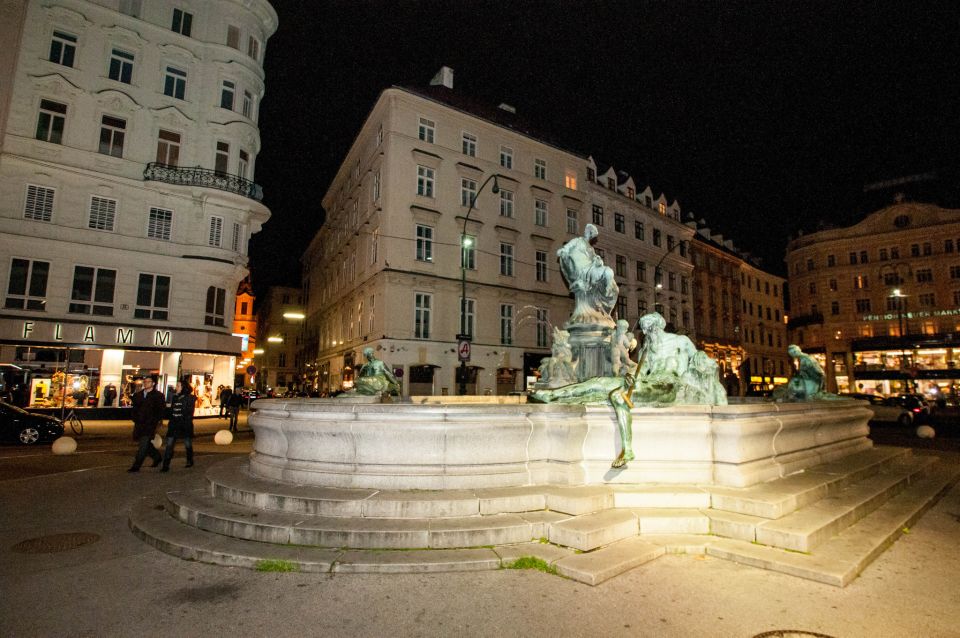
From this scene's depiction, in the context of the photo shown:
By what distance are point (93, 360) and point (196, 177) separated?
967 cm

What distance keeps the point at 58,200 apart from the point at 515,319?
941 inches

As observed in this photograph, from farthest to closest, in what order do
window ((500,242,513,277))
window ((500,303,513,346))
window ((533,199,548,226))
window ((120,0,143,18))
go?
1. window ((533,199,548,226))
2. window ((500,242,513,277))
3. window ((500,303,513,346))
4. window ((120,0,143,18))

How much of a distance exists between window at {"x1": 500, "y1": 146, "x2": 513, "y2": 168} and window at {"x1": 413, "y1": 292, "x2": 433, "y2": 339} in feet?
36.7

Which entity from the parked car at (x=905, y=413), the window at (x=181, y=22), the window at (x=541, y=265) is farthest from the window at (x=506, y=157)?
the parked car at (x=905, y=413)

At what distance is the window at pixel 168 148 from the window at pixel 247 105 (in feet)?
12.0

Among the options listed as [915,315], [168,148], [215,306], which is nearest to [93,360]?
[215,306]

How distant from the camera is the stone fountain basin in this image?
18.7 feet

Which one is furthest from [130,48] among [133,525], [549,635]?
[549,635]

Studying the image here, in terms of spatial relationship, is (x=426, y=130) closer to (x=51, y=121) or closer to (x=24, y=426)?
(x=51, y=121)

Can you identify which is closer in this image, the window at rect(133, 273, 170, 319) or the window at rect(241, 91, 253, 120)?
the window at rect(133, 273, 170, 319)

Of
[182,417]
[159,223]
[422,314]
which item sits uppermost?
[159,223]

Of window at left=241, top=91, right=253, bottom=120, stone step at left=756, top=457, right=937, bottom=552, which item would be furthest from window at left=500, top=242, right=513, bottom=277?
stone step at left=756, top=457, right=937, bottom=552

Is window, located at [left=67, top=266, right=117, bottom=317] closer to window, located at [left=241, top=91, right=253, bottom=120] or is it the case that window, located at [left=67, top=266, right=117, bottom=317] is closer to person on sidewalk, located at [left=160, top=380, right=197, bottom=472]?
window, located at [left=241, top=91, right=253, bottom=120]

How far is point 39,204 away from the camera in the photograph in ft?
71.9
